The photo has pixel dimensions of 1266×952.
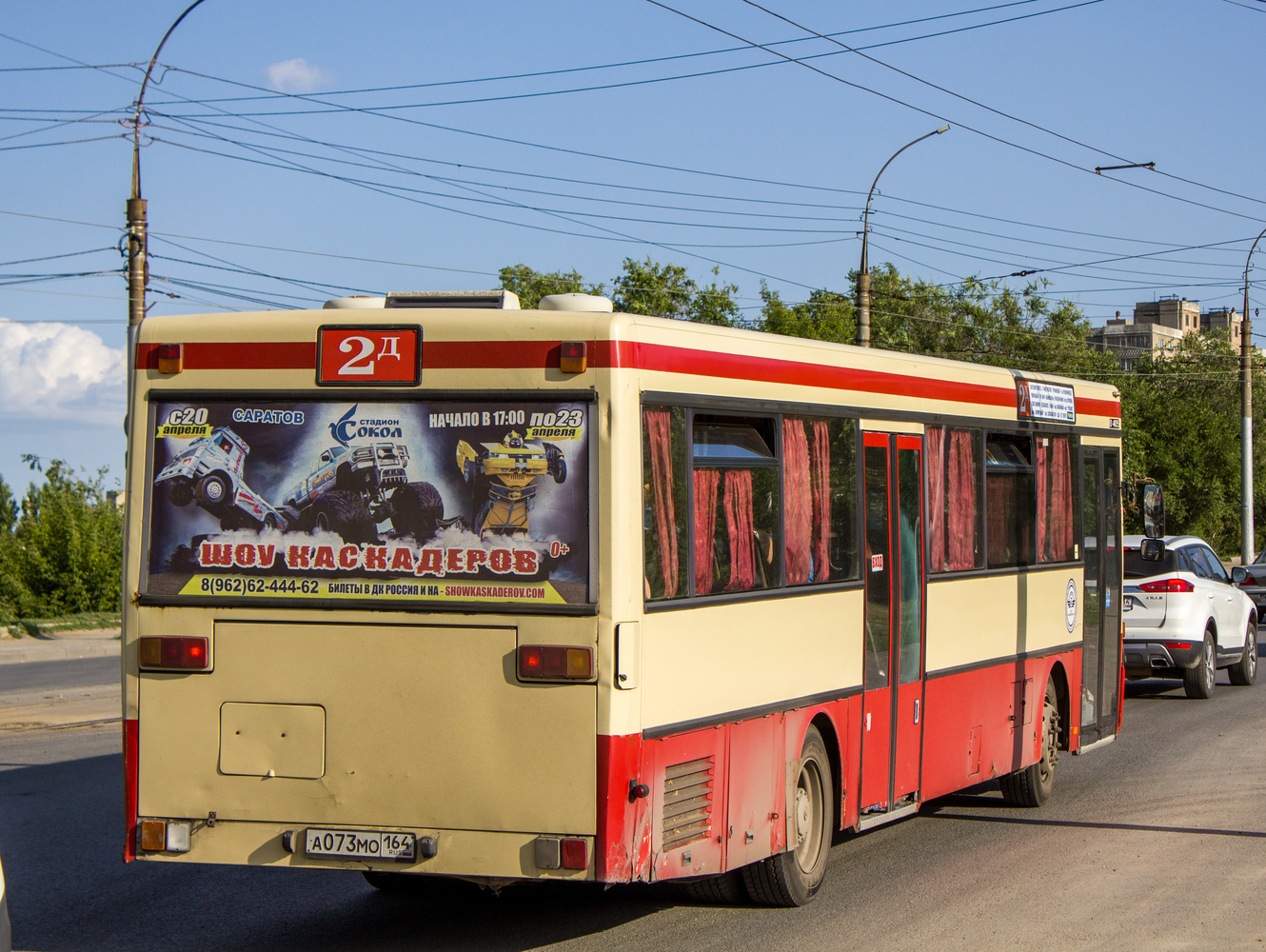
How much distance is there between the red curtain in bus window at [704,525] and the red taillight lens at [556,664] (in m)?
0.79

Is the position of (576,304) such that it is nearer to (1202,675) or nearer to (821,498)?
(821,498)

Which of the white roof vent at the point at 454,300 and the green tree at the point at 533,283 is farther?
the green tree at the point at 533,283

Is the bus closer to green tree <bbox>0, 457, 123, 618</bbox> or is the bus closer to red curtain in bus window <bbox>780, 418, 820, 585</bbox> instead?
red curtain in bus window <bbox>780, 418, 820, 585</bbox>

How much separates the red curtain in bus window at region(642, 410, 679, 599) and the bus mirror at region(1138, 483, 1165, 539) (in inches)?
307

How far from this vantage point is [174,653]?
6.16 meters

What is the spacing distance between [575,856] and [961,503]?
176 inches

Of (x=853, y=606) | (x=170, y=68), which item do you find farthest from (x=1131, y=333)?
(x=853, y=606)

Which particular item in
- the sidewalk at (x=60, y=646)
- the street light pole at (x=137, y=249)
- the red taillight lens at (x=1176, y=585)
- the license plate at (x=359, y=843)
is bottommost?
the sidewalk at (x=60, y=646)

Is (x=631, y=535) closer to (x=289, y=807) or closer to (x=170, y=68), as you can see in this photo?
(x=289, y=807)

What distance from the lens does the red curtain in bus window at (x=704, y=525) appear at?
254 inches

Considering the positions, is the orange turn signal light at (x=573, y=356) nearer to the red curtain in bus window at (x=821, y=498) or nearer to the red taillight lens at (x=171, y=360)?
the red taillight lens at (x=171, y=360)

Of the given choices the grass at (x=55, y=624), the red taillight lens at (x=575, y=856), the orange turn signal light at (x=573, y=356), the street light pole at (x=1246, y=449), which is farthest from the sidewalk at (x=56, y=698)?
the street light pole at (x=1246, y=449)

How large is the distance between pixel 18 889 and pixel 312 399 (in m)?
3.44

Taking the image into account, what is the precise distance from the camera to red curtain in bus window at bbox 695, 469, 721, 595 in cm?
644
